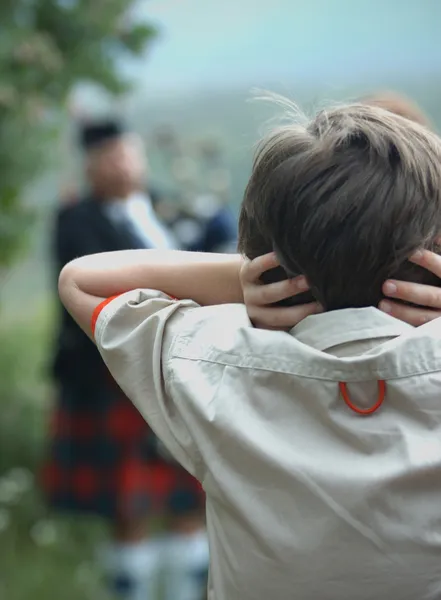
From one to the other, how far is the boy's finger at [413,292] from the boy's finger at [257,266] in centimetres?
13

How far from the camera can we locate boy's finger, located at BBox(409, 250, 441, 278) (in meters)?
0.98

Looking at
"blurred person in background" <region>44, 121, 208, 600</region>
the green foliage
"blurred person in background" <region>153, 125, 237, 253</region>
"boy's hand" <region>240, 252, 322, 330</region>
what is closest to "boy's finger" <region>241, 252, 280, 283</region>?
"boy's hand" <region>240, 252, 322, 330</region>

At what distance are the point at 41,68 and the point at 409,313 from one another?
2083 mm

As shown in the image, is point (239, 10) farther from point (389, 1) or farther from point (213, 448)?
point (213, 448)

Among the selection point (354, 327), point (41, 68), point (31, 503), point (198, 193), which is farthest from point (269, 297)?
point (198, 193)

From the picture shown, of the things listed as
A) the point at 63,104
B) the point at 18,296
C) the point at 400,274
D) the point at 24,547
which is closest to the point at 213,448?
the point at 400,274

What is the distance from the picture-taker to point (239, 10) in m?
4.62

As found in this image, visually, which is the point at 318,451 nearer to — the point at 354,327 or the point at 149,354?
the point at 354,327

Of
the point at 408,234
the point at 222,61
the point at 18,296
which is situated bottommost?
the point at 18,296

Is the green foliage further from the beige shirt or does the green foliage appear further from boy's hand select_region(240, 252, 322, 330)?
the beige shirt

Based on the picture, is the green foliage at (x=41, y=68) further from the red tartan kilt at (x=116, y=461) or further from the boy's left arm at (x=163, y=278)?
the boy's left arm at (x=163, y=278)

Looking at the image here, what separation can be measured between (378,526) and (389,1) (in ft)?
12.8

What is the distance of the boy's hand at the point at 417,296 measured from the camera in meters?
0.98

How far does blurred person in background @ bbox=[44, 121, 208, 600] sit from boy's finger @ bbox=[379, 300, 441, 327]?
2216 mm
